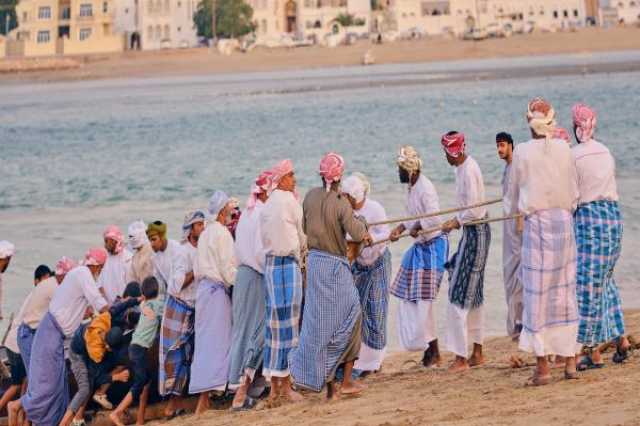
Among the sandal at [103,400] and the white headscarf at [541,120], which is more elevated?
the white headscarf at [541,120]

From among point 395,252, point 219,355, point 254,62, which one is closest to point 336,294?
point 219,355

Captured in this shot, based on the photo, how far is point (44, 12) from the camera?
109625mm

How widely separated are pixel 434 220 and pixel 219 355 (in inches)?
67.0

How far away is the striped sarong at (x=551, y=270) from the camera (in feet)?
26.0

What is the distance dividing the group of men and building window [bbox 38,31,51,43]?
99264 millimetres

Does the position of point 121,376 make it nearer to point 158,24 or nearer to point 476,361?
point 476,361

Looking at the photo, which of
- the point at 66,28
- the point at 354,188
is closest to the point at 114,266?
the point at 354,188

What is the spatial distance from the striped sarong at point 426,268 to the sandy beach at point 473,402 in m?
0.54

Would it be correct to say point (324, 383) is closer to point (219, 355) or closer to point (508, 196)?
point (219, 355)

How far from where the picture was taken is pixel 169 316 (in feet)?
30.6

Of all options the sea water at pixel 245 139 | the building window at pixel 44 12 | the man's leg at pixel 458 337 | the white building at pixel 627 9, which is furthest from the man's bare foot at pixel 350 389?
the building window at pixel 44 12

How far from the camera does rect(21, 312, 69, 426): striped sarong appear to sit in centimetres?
962

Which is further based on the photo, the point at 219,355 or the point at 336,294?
the point at 219,355

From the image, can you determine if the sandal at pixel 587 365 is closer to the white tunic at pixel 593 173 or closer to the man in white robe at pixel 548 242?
the man in white robe at pixel 548 242
